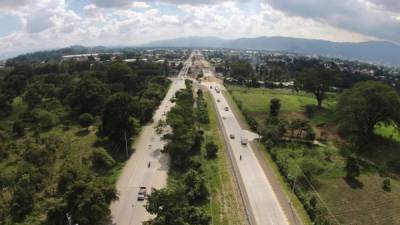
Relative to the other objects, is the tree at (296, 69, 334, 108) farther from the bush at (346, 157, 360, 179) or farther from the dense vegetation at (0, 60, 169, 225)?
the bush at (346, 157, 360, 179)

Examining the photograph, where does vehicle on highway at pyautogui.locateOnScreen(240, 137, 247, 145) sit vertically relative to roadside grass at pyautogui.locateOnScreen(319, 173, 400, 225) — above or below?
above

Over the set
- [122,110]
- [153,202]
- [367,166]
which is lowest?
[367,166]

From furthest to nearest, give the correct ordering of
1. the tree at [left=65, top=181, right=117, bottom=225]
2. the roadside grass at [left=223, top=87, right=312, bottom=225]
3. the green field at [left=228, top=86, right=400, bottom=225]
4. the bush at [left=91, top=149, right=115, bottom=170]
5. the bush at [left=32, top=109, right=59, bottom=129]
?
the bush at [left=32, top=109, right=59, bottom=129]
the bush at [left=91, top=149, right=115, bottom=170]
the green field at [left=228, top=86, right=400, bottom=225]
the roadside grass at [left=223, top=87, right=312, bottom=225]
the tree at [left=65, top=181, right=117, bottom=225]

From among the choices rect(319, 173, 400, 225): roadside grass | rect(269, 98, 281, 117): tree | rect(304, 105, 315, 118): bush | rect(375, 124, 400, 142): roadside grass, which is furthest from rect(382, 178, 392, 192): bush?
rect(304, 105, 315, 118): bush

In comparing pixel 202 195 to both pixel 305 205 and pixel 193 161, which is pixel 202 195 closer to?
pixel 193 161

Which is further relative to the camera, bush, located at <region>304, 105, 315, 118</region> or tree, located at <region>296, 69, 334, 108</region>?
tree, located at <region>296, 69, 334, 108</region>

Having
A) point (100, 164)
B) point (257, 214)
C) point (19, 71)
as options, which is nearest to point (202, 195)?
point (257, 214)

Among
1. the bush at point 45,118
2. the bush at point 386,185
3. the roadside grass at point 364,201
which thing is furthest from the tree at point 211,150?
the bush at point 45,118

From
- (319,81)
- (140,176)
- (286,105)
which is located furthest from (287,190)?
(319,81)
